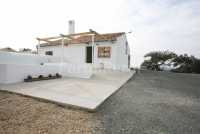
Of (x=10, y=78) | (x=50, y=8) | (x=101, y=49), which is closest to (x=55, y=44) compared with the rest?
(x=50, y=8)

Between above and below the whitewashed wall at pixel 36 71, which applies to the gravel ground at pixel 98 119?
below

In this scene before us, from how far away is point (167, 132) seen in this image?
1.85 m

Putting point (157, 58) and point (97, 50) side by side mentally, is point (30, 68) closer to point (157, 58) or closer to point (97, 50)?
point (97, 50)

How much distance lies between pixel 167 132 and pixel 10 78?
5045mm

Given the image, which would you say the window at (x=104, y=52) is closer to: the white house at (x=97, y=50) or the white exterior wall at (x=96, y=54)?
the white house at (x=97, y=50)

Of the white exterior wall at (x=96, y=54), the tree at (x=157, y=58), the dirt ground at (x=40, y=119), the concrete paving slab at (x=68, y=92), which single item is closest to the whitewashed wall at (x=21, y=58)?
the white exterior wall at (x=96, y=54)

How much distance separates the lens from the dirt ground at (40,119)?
1762 millimetres

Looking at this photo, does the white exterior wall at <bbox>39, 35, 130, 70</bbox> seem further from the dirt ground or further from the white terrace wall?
the dirt ground

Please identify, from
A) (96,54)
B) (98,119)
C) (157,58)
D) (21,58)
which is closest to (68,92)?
(98,119)

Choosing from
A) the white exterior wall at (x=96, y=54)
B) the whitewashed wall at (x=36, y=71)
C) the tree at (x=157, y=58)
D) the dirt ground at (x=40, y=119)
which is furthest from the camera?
the tree at (x=157, y=58)

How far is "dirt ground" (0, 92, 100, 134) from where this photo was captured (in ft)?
5.78

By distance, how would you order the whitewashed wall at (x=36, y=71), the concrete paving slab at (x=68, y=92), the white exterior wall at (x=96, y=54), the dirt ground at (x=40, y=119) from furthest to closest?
the white exterior wall at (x=96, y=54) < the whitewashed wall at (x=36, y=71) < the concrete paving slab at (x=68, y=92) < the dirt ground at (x=40, y=119)

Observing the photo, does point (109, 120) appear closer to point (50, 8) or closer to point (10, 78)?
point (10, 78)

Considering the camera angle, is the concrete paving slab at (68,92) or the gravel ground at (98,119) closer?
the gravel ground at (98,119)
